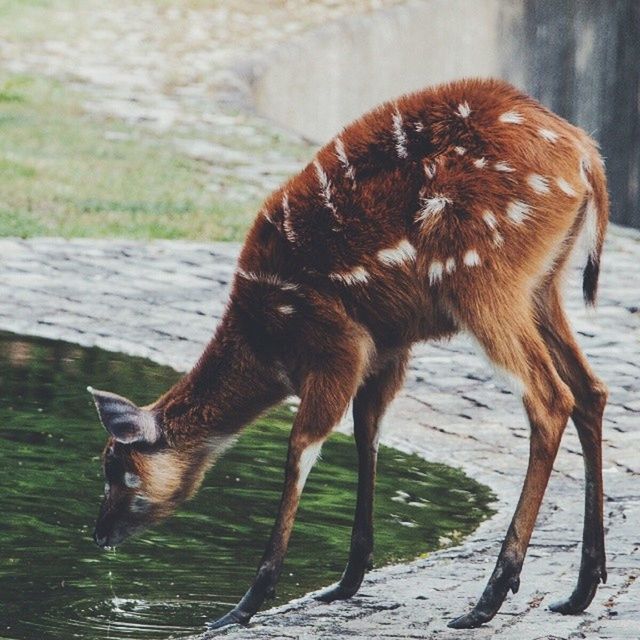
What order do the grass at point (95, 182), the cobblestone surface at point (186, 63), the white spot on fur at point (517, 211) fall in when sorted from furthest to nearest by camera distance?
1. the cobblestone surface at point (186, 63)
2. the grass at point (95, 182)
3. the white spot on fur at point (517, 211)

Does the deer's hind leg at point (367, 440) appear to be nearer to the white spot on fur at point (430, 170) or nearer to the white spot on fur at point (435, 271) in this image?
the white spot on fur at point (435, 271)

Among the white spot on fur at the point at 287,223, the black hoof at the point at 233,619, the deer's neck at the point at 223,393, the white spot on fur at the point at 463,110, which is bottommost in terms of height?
the black hoof at the point at 233,619

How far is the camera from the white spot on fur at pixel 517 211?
515 centimetres

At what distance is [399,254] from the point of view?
16.9ft

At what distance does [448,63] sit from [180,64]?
4643 millimetres

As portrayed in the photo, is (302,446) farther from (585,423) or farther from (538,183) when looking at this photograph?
(538,183)

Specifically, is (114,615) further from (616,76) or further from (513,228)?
(616,76)

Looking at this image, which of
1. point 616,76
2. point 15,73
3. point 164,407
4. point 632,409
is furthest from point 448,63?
point 164,407

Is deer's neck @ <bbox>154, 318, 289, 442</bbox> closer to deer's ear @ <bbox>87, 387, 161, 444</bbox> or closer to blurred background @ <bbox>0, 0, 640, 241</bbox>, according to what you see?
deer's ear @ <bbox>87, 387, 161, 444</bbox>

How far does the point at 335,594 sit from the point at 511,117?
1.64m

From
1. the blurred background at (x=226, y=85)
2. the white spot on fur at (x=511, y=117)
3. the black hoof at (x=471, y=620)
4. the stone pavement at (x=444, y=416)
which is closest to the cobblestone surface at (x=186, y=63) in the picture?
the blurred background at (x=226, y=85)

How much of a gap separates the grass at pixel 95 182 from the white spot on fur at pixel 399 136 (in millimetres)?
6654

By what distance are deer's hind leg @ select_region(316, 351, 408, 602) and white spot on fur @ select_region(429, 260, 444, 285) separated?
1.56ft

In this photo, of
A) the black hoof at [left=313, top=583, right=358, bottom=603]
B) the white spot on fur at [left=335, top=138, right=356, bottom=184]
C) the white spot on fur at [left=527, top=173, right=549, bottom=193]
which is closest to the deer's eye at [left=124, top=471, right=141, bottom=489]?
the black hoof at [left=313, top=583, right=358, bottom=603]
